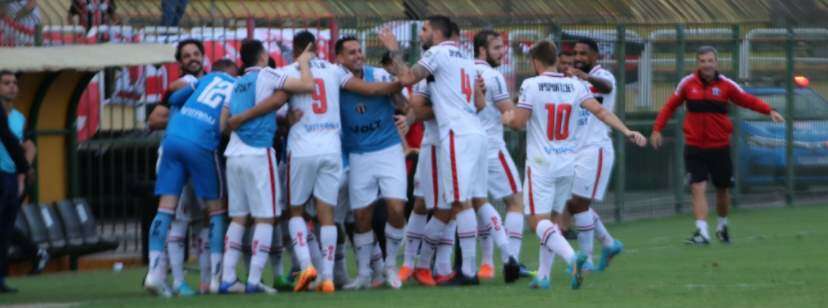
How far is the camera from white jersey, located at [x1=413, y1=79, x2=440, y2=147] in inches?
513

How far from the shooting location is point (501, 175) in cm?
1420

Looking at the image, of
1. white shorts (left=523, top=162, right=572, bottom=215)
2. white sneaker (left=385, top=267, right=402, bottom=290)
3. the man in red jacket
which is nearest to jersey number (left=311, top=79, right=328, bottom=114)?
white sneaker (left=385, top=267, right=402, bottom=290)

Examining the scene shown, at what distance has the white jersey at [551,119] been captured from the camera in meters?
12.8

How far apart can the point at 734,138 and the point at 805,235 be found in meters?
5.47

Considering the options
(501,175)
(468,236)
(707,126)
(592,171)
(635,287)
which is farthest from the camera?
(707,126)

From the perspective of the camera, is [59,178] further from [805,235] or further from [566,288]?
[805,235]

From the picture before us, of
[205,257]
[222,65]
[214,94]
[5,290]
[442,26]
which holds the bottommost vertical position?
[5,290]

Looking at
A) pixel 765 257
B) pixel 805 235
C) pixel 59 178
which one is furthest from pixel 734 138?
pixel 59 178

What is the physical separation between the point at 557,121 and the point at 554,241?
3.39 feet

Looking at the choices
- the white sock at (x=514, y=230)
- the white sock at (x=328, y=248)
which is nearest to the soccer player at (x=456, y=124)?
the white sock at (x=514, y=230)

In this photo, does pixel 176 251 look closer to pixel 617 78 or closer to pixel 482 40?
pixel 482 40

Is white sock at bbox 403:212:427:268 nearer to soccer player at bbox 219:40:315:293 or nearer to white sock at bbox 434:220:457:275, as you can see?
white sock at bbox 434:220:457:275

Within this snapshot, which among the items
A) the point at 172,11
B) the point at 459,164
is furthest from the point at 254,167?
the point at 172,11

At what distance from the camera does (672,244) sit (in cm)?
1773
